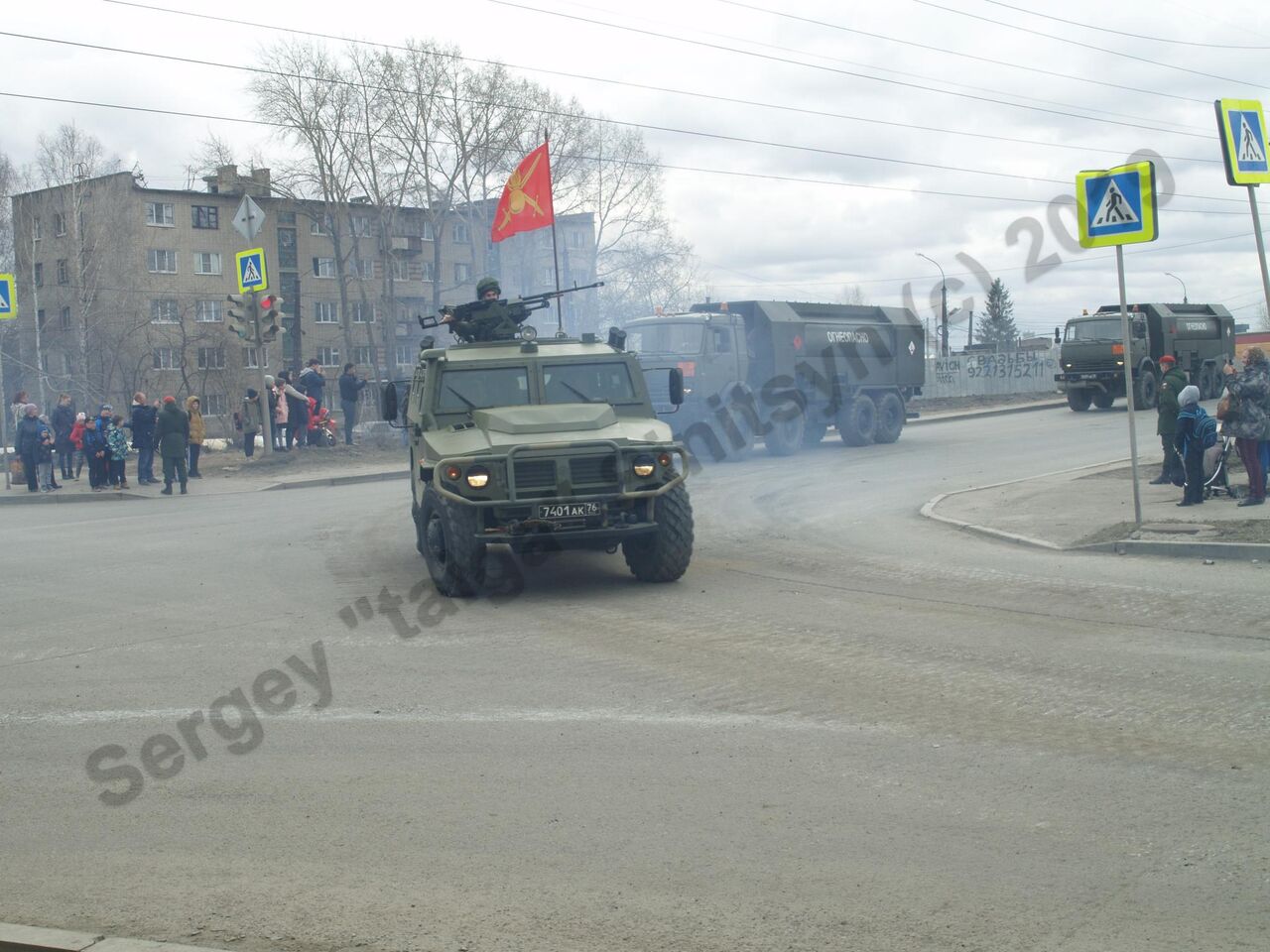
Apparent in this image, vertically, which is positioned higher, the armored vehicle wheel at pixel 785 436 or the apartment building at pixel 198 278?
the apartment building at pixel 198 278

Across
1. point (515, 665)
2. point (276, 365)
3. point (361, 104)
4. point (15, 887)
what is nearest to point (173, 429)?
point (515, 665)

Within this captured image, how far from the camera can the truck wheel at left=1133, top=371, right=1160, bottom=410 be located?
34062 mm

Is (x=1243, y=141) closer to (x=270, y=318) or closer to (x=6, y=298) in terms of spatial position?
(x=270, y=318)

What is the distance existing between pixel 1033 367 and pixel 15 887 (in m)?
48.9

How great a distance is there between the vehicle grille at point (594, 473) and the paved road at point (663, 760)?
93 centimetres

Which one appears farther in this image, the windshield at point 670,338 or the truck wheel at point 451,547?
the windshield at point 670,338

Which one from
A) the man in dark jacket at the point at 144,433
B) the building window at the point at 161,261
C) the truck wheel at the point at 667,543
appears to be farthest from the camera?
the building window at the point at 161,261

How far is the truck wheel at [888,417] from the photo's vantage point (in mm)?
26938

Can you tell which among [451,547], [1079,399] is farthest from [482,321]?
[1079,399]

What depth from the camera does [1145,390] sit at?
34656 millimetres

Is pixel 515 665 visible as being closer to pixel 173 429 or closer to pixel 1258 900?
pixel 1258 900

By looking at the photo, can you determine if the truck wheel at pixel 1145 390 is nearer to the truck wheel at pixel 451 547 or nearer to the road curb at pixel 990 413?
the road curb at pixel 990 413

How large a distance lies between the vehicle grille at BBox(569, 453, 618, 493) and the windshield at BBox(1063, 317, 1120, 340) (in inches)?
1087

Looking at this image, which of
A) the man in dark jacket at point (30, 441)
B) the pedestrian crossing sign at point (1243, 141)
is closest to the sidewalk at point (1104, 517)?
the pedestrian crossing sign at point (1243, 141)
